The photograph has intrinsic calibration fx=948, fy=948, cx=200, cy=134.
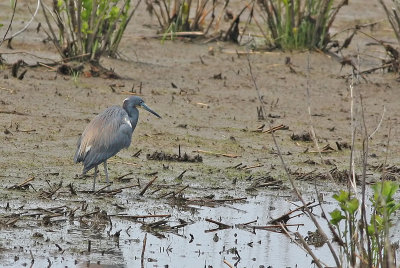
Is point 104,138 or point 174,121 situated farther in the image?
point 174,121

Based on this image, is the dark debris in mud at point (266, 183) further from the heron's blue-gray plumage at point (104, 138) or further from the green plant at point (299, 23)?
the green plant at point (299, 23)

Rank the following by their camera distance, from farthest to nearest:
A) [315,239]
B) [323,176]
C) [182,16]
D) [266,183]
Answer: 1. [182,16]
2. [323,176]
3. [266,183]
4. [315,239]

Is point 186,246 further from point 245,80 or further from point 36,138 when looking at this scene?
point 245,80

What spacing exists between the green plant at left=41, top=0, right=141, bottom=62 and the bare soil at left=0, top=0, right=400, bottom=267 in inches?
13.6

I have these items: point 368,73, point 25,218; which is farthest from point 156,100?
point 25,218

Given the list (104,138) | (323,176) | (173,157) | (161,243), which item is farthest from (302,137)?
(161,243)

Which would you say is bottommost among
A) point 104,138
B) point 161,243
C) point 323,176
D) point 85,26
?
point 323,176

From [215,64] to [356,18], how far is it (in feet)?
13.3

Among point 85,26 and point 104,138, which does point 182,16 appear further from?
point 104,138

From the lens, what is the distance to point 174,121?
9398 mm

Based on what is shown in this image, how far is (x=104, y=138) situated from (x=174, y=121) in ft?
6.45

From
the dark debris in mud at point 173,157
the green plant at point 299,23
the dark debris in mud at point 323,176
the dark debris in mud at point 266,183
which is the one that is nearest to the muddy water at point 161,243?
the dark debris in mud at point 266,183

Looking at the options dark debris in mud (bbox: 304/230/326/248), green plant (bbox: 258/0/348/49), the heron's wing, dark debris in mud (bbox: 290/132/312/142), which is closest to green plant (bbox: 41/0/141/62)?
green plant (bbox: 258/0/348/49)

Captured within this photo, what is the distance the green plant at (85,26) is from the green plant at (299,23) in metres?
2.16
